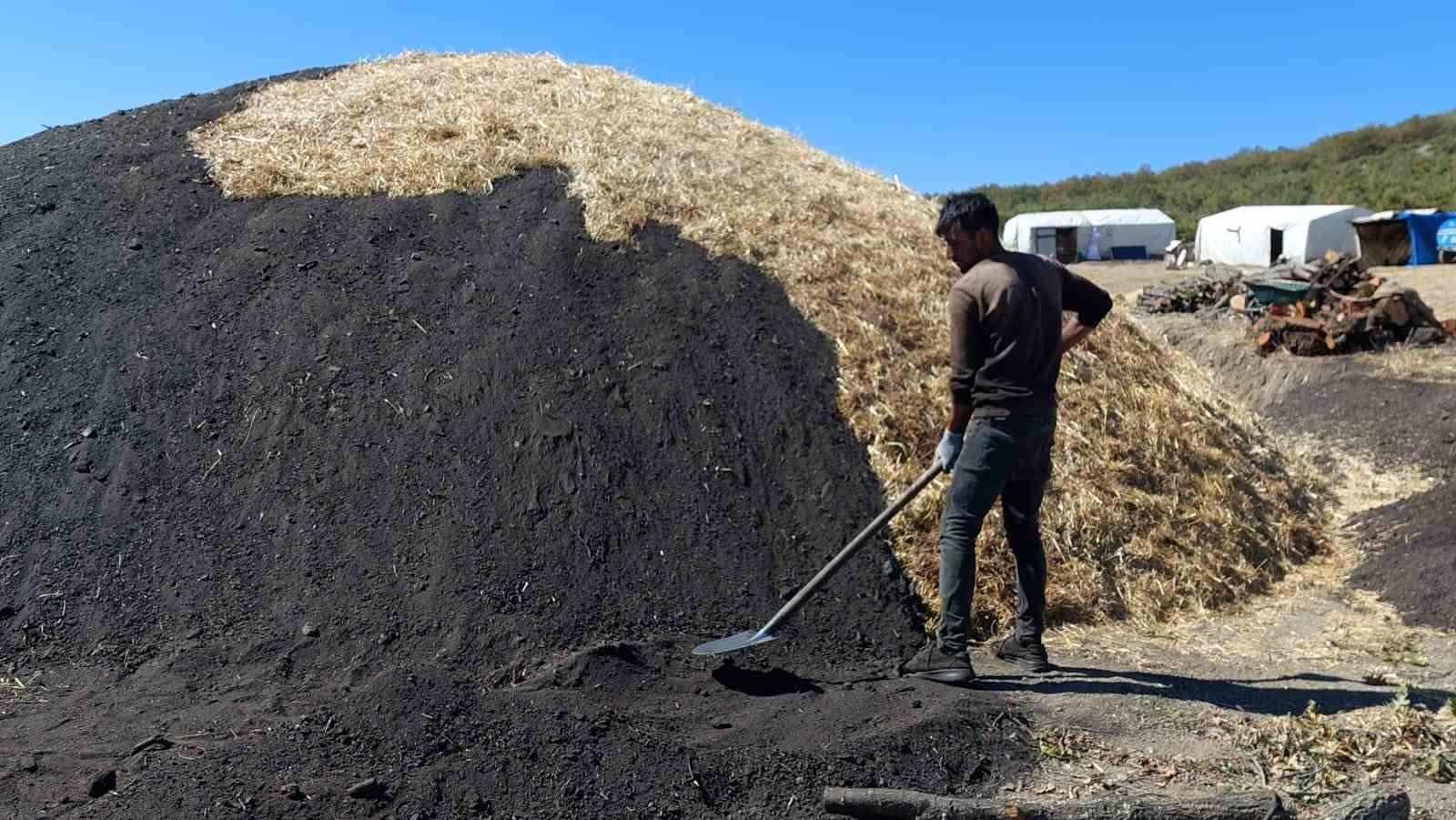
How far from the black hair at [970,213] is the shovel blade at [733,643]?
185cm

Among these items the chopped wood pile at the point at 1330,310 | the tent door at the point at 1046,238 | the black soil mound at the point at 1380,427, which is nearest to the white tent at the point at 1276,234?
the tent door at the point at 1046,238

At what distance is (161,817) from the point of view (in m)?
3.14

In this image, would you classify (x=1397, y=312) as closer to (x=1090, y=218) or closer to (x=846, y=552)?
(x=846, y=552)

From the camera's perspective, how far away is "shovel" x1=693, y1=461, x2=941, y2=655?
14.9ft

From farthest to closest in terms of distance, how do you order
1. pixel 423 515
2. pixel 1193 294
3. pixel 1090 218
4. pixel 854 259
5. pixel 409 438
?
pixel 1090 218 < pixel 1193 294 < pixel 854 259 < pixel 409 438 < pixel 423 515

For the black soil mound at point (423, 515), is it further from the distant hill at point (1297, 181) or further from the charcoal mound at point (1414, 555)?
the distant hill at point (1297, 181)

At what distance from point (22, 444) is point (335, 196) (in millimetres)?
2663

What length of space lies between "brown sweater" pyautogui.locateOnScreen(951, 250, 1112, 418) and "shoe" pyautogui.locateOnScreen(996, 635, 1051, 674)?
3.43ft

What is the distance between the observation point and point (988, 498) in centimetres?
449

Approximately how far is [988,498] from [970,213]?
113 centimetres

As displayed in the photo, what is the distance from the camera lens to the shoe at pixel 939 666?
14.8 ft

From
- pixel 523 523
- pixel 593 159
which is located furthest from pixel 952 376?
pixel 593 159

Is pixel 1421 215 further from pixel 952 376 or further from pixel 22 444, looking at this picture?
pixel 22 444

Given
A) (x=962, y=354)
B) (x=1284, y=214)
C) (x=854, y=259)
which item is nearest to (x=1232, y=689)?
(x=962, y=354)
